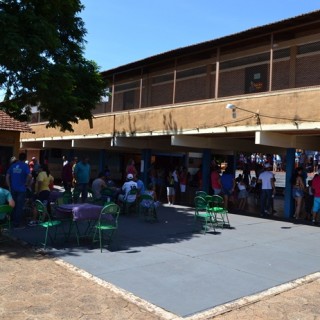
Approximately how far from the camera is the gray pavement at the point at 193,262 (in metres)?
5.68

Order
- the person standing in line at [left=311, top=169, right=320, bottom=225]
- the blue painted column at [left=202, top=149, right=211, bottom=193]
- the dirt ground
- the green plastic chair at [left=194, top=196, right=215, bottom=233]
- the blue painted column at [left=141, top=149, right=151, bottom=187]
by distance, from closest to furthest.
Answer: the dirt ground
the green plastic chair at [left=194, top=196, right=215, bottom=233]
the person standing in line at [left=311, top=169, right=320, bottom=225]
the blue painted column at [left=202, top=149, right=211, bottom=193]
the blue painted column at [left=141, top=149, right=151, bottom=187]

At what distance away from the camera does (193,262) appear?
749 cm

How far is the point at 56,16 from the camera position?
11742 mm

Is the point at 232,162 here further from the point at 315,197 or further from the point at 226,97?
the point at 315,197

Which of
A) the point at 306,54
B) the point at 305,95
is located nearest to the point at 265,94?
the point at 305,95

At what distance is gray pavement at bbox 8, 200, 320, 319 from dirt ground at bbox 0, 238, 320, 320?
212 millimetres

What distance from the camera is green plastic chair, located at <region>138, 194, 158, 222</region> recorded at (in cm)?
1172

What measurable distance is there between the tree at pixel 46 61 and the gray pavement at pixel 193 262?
3779mm

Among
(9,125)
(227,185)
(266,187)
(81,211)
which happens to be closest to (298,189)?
(266,187)

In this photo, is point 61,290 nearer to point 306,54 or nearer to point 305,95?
point 305,95

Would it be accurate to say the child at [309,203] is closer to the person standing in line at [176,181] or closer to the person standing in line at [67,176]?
the person standing in line at [176,181]

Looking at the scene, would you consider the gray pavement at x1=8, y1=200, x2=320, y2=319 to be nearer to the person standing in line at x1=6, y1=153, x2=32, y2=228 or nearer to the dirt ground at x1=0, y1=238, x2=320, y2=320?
the dirt ground at x1=0, y1=238, x2=320, y2=320

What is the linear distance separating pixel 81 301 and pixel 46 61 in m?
7.21

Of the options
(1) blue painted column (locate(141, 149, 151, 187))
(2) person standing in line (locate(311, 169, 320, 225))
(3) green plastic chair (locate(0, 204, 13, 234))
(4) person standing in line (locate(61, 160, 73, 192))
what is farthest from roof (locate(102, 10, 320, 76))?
(3) green plastic chair (locate(0, 204, 13, 234))
